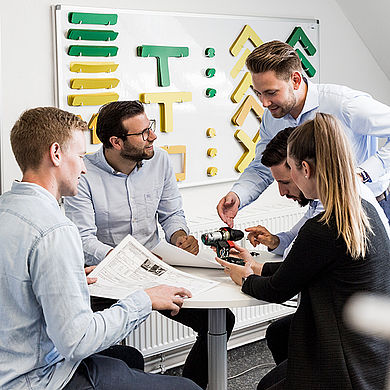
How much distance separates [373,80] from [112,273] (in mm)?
2753

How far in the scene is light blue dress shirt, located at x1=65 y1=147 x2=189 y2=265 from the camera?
257 cm

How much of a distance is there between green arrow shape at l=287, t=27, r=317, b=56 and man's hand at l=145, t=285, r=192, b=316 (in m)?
2.22

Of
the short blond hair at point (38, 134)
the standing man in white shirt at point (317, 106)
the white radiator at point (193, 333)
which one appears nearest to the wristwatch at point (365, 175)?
the standing man in white shirt at point (317, 106)

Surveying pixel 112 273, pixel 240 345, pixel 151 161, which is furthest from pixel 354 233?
pixel 240 345

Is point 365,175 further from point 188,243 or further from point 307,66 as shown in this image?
point 307,66

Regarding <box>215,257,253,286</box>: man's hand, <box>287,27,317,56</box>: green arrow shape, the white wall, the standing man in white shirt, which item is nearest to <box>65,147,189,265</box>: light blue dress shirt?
the standing man in white shirt

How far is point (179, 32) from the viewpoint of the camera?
327cm

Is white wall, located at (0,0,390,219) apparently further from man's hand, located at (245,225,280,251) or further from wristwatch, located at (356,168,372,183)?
wristwatch, located at (356,168,372,183)

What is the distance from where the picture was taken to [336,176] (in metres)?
1.82

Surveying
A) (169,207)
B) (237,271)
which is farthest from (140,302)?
(169,207)

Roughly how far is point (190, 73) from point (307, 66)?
889 mm

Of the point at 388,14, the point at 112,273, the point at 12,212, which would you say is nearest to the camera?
the point at 12,212

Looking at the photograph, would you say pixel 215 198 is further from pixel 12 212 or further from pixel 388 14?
pixel 12 212

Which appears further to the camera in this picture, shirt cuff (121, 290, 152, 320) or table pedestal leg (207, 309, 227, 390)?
table pedestal leg (207, 309, 227, 390)
